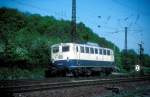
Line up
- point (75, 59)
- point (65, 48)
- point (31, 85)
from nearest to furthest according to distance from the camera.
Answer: point (31, 85)
point (75, 59)
point (65, 48)

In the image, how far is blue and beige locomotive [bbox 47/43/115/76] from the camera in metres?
24.2

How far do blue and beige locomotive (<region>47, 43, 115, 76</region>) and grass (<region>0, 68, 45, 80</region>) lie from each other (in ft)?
6.42

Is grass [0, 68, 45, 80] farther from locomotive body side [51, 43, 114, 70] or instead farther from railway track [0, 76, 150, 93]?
railway track [0, 76, 150, 93]

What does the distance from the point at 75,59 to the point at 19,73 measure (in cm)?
504

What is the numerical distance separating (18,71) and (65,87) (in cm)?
1086

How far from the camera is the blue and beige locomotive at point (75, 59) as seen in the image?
24250 millimetres

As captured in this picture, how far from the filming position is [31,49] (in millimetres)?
27828

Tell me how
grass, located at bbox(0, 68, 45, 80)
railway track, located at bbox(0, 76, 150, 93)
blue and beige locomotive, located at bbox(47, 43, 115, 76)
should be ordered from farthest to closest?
blue and beige locomotive, located at bbox(47, 43, 115, 76)
grass, located at bbox(0, 68, 45, 80)
railway track, located at bbox(0, 76, 150, 93)

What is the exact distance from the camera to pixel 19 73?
2483 cm

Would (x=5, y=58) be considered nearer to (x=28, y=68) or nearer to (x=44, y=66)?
(x=28, y=68)

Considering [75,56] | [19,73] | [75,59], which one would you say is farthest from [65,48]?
[19,73]

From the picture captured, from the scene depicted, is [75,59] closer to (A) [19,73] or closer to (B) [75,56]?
(B) [75,56]

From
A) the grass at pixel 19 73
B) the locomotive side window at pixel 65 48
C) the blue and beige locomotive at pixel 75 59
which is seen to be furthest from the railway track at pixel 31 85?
the locomotive side window at pixel 65 48

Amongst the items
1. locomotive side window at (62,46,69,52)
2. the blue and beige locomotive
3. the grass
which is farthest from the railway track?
locomotive side window at (62,46,69,52)
